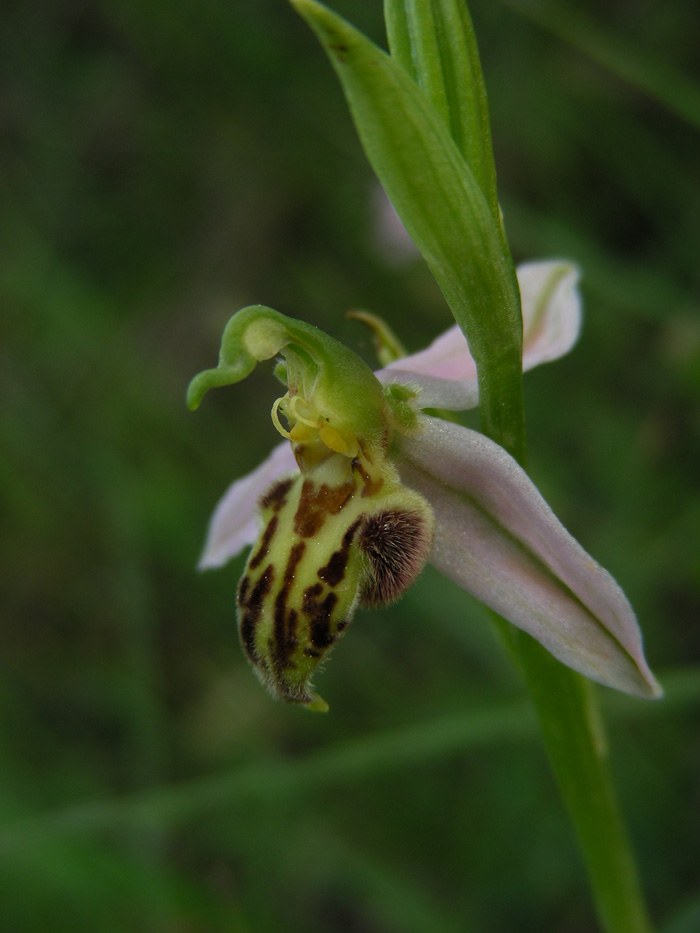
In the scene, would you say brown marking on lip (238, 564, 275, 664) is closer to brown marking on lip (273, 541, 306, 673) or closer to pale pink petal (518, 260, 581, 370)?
brown marking on lip (273, 541, 306, 673)

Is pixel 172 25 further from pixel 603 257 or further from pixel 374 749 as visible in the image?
pixel 374 749

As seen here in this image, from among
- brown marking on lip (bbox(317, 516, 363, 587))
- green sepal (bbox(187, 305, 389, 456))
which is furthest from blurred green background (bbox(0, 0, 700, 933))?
brown marking on lip (bbox(317, 516, 363, 587))

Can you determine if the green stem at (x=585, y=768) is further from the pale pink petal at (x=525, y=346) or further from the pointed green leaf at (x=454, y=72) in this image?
the pointed green leaf at (x=454, y=72)

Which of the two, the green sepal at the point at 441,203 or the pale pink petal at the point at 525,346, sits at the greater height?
the green sepal at the point at 441,203

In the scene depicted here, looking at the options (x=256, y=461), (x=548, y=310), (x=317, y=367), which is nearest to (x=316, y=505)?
(x=317, y=367)

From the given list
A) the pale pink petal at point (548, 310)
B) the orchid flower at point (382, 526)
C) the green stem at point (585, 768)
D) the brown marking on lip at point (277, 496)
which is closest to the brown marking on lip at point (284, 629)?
the orchid flower at point (382, 526)

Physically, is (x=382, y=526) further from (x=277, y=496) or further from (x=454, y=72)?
(x=454, y=72)

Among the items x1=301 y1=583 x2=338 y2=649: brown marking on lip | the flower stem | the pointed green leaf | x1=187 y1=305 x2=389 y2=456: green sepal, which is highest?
the pointed green leaf
